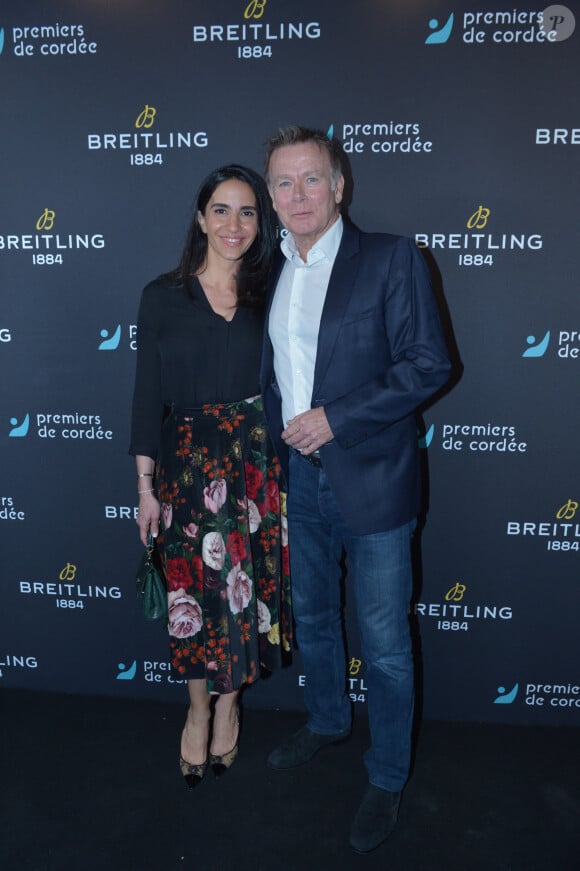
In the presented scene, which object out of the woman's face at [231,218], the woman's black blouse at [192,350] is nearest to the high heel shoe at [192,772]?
the woman's black blouse at [192,350]

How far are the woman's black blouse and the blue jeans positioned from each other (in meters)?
0.33

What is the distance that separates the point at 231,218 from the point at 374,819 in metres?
1.91

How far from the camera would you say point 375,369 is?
6.40 feet

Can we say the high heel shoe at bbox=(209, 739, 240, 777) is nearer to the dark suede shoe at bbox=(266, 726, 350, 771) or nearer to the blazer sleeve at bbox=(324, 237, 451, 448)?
the dark suede shoe at bbox=(266, 726, 350, 771)

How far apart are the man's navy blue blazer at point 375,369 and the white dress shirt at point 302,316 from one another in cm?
5

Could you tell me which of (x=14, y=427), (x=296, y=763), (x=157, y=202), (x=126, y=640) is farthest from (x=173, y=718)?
(x=157, y=202)

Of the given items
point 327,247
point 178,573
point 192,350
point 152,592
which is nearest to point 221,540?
point 178,573

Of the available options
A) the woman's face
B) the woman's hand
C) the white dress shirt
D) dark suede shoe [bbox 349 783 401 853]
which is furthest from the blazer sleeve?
dark suede shoe [bbox 349 783 401 853]

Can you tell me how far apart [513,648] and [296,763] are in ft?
3.13

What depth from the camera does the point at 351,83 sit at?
2312 mm

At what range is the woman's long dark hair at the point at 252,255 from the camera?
210cm

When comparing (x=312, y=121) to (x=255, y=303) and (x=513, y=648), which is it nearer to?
(x=255, y=303)

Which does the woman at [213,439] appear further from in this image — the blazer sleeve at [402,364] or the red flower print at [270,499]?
the blazer sleeve at [402,364]

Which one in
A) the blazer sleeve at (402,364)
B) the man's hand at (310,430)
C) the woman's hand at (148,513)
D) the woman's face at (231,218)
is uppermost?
the woman's face at (231,218)
